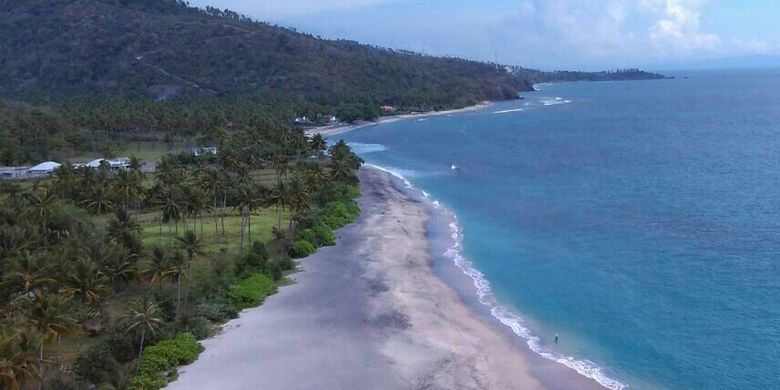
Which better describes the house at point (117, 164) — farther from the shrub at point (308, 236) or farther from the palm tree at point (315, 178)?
the shrub at point (308, 236)

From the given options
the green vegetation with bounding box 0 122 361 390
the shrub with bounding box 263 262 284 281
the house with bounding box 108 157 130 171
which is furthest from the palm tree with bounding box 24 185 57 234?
the house with bounding box 108 157 130 171

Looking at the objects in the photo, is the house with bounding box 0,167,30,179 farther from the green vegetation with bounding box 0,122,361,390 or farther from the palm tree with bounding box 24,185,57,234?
the palm tree with bounding box 24,185,57,234

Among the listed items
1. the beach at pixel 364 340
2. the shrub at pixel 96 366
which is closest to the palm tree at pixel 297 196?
the beach at pixel 364 340

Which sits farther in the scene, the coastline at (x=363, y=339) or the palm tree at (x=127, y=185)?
the palm tree at (x=127, y=185)

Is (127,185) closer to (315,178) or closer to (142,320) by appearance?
(315,178)

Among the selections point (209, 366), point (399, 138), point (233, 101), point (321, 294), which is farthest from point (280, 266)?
point (233, 101)

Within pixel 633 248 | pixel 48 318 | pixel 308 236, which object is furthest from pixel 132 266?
pixel 633 248
